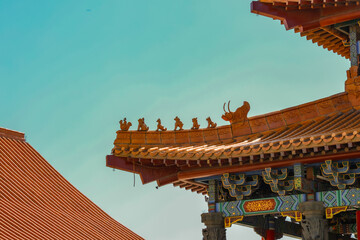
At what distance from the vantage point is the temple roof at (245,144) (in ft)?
46.0

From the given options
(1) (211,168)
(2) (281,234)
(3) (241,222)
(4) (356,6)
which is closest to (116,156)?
(1) (211,168)

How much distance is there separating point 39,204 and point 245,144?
675 centimetres

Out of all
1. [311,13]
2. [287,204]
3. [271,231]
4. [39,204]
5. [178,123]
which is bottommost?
[287,204]

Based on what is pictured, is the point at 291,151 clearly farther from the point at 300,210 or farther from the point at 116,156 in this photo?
the point at 116,156

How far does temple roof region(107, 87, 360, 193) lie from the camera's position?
14.0 m

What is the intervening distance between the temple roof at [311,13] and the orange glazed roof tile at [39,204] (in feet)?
22.7

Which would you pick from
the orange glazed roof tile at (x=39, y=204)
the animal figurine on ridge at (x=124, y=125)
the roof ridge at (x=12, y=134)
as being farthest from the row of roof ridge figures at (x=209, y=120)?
the roof ridge at (x=12, y=134)

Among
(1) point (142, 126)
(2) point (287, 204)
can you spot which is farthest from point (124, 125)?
(2) point (287, 204)

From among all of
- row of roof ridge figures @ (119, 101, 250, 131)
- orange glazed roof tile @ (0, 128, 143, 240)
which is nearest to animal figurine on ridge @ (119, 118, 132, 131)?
row of roof ridge figures @ (119, 101, 250, 131)

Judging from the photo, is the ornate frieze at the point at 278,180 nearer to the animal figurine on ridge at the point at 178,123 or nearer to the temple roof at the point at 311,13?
the animal figurine on ridge at the point at 178,123

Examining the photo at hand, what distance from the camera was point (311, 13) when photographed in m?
16.0

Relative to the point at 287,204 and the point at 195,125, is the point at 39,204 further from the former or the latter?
the point at 287,204

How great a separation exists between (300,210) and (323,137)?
1.62 m

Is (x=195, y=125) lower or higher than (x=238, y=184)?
higher
